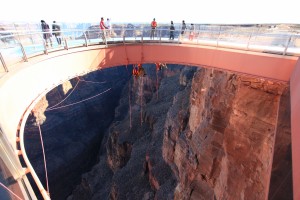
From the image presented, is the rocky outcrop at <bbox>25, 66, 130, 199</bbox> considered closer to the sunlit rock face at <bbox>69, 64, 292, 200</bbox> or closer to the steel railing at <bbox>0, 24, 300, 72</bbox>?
the sunlit rock face at <bbox>69, 64, 292, 200</bbox>

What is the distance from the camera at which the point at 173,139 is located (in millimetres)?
26062

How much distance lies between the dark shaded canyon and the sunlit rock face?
55mm

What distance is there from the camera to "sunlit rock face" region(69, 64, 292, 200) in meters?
10.8

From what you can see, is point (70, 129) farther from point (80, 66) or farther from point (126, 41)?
point (80, 66)

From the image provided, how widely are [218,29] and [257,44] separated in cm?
233

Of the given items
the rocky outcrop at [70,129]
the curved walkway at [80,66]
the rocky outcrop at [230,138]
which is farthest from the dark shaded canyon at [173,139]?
the curved walkway at [80,66]

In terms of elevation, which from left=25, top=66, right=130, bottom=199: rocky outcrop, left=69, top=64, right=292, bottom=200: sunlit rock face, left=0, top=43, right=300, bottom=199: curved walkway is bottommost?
left=25, top=66, right=130, bottom=199: rocky outcrop

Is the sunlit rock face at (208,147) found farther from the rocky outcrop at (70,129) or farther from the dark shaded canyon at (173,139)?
the rocky outcrop at (70,129)

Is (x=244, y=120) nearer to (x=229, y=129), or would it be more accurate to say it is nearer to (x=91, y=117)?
(x=229, y=129)

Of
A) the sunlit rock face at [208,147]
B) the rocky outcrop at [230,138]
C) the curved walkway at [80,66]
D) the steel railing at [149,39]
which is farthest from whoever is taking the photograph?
the rocky outcrop at [230,138]

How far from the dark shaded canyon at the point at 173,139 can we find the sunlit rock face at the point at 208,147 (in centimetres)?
5

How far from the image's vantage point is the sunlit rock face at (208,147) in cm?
1081

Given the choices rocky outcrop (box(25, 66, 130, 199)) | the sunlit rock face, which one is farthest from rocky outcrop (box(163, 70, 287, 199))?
rocky outcrop (box(25, 66, 130, 199))

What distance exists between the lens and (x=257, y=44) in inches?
435
